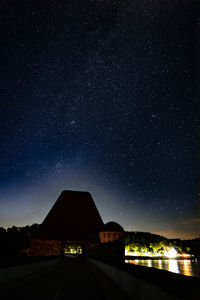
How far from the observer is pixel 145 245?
162375 millimetres

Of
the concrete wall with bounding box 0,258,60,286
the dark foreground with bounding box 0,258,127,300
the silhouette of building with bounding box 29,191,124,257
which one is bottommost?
the dark foreground with bounding box 0,258,127,300

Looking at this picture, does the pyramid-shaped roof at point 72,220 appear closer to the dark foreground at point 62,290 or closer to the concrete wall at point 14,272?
the concrete wall at point 14,272

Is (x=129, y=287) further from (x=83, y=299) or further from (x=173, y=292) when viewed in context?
(x=173, y=292)

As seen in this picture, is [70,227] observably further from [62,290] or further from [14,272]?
[62,290]

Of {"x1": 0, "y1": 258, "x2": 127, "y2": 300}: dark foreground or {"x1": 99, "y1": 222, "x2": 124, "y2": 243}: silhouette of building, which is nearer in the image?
{"x1": 0, "y1": 258, "x2": 127, "y2": 300}: dark foreground

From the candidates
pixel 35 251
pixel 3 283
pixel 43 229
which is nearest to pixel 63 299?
pixel 3 283

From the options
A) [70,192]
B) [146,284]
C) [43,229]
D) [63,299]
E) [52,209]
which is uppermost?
[70,192]

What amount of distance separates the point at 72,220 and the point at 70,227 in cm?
254

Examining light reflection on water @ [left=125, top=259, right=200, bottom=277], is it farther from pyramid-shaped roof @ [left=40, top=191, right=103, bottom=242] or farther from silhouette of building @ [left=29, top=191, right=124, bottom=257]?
pyramid-shaped roof @ [left=40, top=191, right=103, bottom=242]

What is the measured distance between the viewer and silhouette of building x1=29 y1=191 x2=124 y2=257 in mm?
46344

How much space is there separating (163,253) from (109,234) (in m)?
95.2

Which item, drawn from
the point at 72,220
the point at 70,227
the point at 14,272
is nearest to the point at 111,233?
the point at 72,220

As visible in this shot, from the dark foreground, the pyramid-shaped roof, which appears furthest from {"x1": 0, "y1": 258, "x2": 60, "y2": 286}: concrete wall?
the pyramid-shaped roof

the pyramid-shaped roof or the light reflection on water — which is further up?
the pyramid-shaped roof
